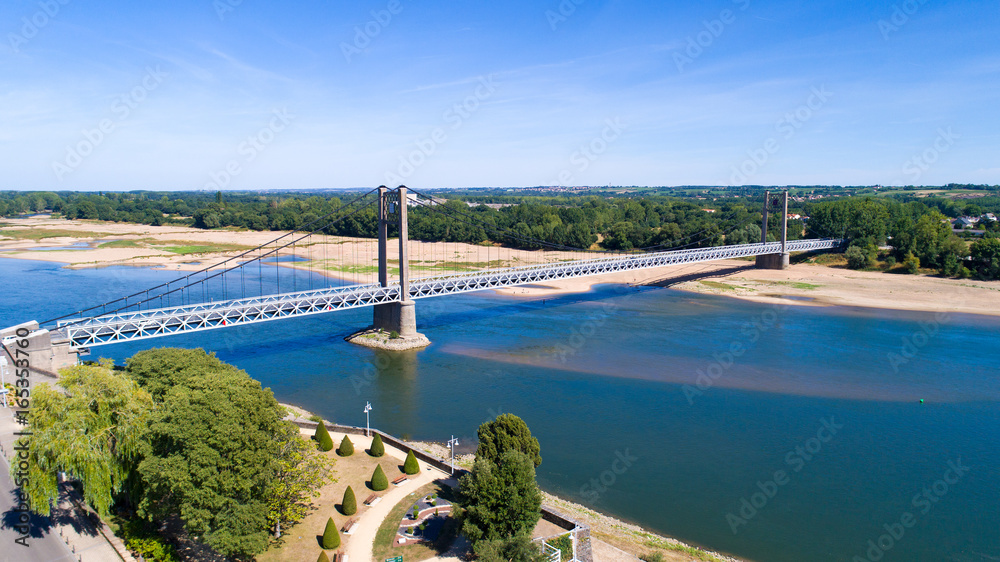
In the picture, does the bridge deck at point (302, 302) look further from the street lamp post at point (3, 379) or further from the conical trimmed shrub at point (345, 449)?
the conical trimmed shrub at point (345, 449)

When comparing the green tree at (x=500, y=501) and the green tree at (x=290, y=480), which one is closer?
the green tree at (x=500, y=501)

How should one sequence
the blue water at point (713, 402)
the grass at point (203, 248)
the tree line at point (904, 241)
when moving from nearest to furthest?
the blue water at point (713, 402) → the tree line at point (904, 241) → the grass at point (203, 248)

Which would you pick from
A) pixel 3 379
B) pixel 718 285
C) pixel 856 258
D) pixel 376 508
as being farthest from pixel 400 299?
pixel 856 258

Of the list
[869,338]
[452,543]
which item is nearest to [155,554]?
[452,543]

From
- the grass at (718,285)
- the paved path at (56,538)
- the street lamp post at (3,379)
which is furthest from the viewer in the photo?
the grass at (718,285)

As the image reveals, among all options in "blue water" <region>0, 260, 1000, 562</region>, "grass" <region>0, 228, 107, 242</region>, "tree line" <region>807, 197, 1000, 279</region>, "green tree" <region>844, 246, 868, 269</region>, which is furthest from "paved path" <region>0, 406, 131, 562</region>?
"grass" <region>0, 228, 107, 242</region>

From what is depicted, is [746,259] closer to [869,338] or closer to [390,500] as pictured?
[869,338]

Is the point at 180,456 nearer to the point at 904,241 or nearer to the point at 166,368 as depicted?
the point at 166,368

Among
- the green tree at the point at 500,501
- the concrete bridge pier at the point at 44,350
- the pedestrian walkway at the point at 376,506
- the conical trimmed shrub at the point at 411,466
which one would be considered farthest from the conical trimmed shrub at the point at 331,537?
the concrete bridge pier at the point at 44,350
